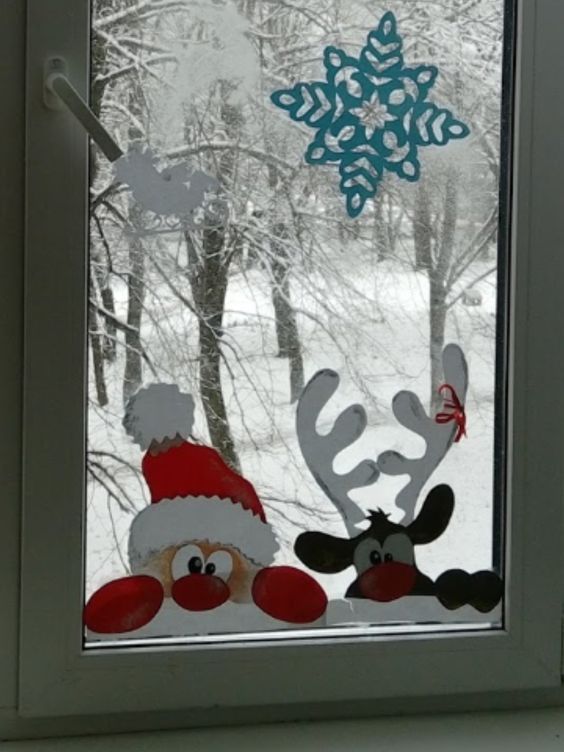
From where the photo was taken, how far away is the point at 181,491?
1197mm

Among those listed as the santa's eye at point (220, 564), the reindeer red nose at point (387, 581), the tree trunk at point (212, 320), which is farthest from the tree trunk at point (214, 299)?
the reindeer red nose at point (387, 581)

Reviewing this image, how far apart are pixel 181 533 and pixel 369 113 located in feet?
1.66

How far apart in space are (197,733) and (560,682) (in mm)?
430

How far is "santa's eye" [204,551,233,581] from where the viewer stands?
3.96 ft

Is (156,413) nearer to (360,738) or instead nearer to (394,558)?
(394,558)

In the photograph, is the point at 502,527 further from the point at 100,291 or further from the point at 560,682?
the point at 100,291

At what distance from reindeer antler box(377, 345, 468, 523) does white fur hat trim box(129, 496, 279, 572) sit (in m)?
0.17

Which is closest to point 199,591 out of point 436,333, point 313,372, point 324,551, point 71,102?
point 324,551

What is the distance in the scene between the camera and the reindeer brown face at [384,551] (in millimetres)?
1231

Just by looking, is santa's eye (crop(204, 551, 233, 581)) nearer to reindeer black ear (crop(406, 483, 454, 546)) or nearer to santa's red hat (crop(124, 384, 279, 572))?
santa's red hat (crop(124, 384, 279, 572))

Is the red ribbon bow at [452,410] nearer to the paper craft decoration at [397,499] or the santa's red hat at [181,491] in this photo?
the paper craft decoration at [397,499]

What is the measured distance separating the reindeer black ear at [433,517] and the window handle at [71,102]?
52cm

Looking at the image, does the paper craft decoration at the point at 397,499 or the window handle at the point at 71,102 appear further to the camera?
the paper craft decoration at the point at 397,499

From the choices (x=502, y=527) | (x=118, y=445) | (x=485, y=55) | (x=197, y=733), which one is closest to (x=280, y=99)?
(x=485, y=55)
